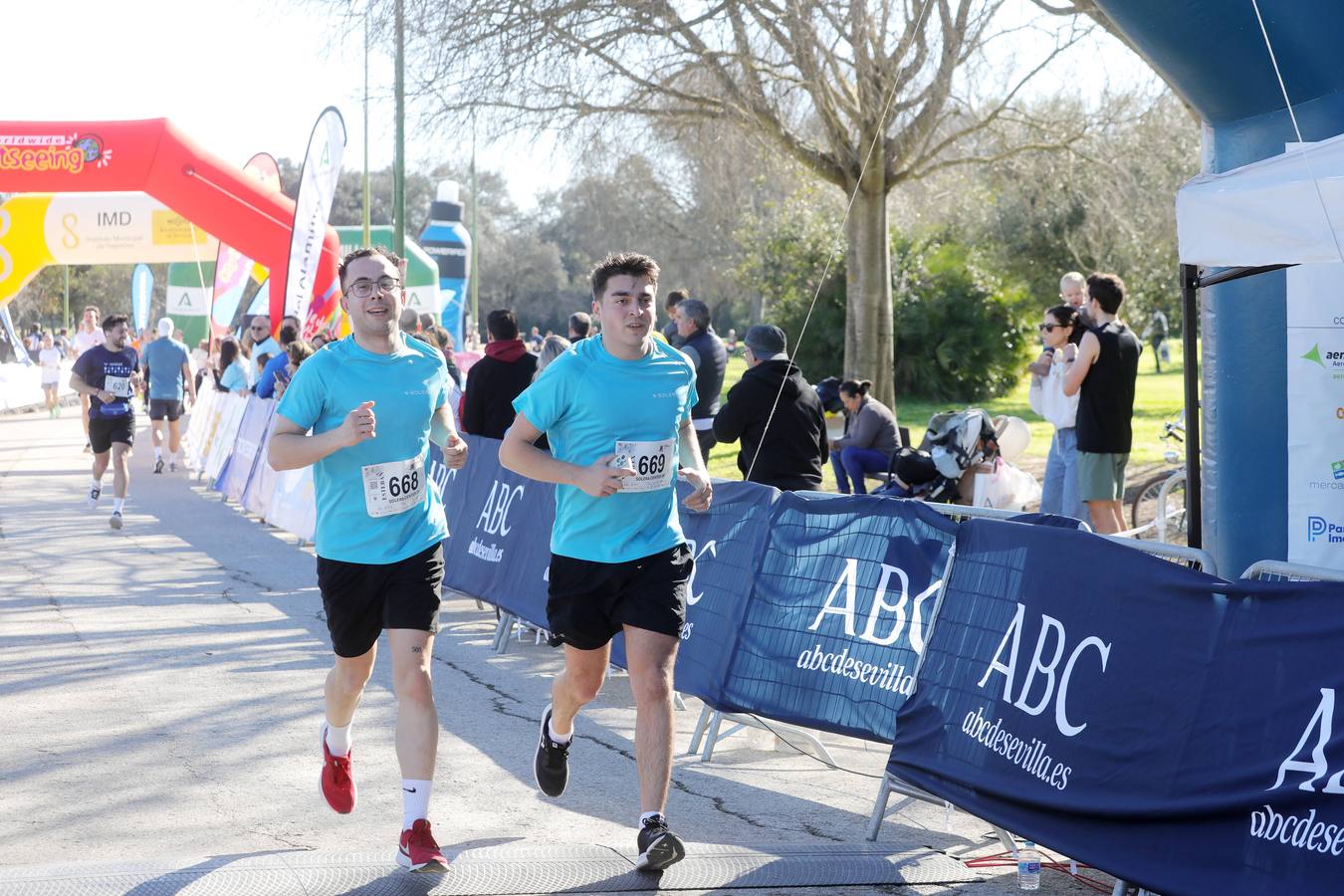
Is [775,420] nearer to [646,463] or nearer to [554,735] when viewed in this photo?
[554,735]

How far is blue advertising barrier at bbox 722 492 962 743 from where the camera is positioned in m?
5.48

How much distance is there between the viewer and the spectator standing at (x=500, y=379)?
10242 mm

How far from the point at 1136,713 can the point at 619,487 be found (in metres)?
1.68

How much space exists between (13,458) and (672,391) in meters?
18.8

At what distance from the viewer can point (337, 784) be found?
5129 mm

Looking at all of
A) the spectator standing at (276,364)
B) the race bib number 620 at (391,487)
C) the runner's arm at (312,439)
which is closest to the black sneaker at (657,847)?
the race bib number 620 at (391,487)

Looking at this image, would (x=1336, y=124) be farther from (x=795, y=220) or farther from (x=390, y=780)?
(x=795, y=220)

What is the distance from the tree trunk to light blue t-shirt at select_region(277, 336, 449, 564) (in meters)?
12.8

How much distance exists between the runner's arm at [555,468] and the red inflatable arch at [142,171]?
16.2 m

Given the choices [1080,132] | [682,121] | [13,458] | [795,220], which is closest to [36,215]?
[13,458]

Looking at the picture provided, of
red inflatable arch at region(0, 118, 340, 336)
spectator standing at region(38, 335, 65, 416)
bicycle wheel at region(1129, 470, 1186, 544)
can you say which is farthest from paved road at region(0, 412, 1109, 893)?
spectator standing at region(38, 335, 65, 416)

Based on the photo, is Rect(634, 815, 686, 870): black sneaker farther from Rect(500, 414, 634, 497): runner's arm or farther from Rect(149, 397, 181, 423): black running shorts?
Rect(149, 397, 181, 423): black running shorts

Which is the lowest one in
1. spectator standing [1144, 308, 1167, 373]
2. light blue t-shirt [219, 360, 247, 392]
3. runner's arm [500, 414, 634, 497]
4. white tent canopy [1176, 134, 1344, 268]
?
runner's arm [500, 414, 634, 497]

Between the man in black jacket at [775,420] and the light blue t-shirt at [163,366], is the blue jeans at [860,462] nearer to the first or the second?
the man in black jacket at [775,420]
